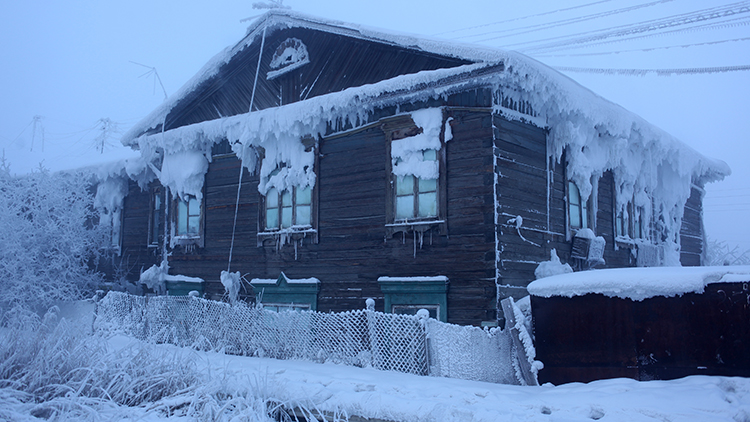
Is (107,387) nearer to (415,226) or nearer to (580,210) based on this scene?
(415,226)

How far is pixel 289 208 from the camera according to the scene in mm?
12781

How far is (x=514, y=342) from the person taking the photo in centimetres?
841

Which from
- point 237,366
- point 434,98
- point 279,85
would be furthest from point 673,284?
point 279,85

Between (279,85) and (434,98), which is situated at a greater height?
(279,85)

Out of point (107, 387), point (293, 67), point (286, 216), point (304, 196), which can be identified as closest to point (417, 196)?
point (304, 196)

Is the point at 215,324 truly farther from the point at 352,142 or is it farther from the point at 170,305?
the point at 352,142

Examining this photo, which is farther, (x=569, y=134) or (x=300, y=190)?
(x=300, y=190)

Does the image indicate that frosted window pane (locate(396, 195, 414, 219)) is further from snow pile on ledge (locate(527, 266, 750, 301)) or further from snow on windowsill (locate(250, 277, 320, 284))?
snow pile on ledge (locate(527, 266, 750, 301))

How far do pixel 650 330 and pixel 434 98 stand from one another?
553 cm

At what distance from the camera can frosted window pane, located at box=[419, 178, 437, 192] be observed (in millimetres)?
10549

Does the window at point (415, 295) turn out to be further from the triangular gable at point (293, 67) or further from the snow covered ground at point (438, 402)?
the triangular gable at point (293, 67)

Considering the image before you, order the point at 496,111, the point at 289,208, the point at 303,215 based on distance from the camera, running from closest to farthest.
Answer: the point at 496,111 → the point at 303,215 → the point at 289,208

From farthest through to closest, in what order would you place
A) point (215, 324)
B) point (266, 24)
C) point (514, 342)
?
point (266, 24), point (215, 324), point (514, 342)

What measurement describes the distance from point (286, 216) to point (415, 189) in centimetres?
349
